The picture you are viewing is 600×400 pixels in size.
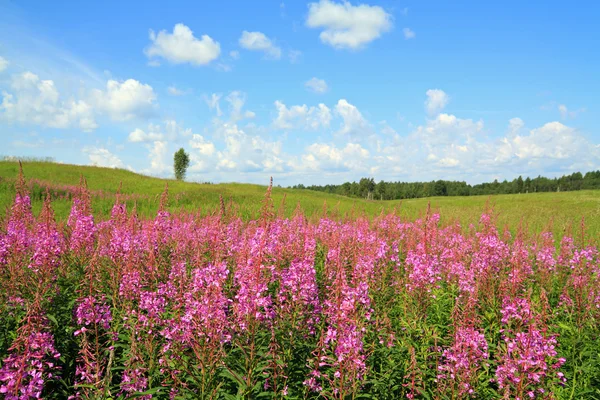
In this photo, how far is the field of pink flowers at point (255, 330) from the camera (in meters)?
3.28

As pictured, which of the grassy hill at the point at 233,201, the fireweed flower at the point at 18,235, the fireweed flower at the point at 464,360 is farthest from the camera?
the grassy hill at the point at 233,201

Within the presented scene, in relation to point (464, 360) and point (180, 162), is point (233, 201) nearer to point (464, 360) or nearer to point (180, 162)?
point (464, 360)

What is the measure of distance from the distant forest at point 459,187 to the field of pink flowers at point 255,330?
100 meters

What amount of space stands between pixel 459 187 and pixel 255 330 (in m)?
151

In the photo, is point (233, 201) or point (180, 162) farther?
point (180, 162)

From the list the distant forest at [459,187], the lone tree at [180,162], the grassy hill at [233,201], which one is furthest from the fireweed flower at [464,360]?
the distant forest at [459,187]

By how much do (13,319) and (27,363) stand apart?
7.78ft

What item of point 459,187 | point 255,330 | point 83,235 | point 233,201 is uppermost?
point 459,187

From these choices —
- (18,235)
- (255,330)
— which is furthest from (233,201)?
(255,330)

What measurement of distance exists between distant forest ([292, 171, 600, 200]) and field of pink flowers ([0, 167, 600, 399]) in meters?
100

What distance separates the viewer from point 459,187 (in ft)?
458

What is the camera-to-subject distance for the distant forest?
383ft

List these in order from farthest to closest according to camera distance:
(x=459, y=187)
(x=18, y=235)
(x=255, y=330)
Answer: (x=459, y=187), (x=18, y=235), (x=255, y=330)

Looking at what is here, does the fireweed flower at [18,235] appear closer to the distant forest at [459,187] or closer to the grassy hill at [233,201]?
the grassy hill at [233,201]
